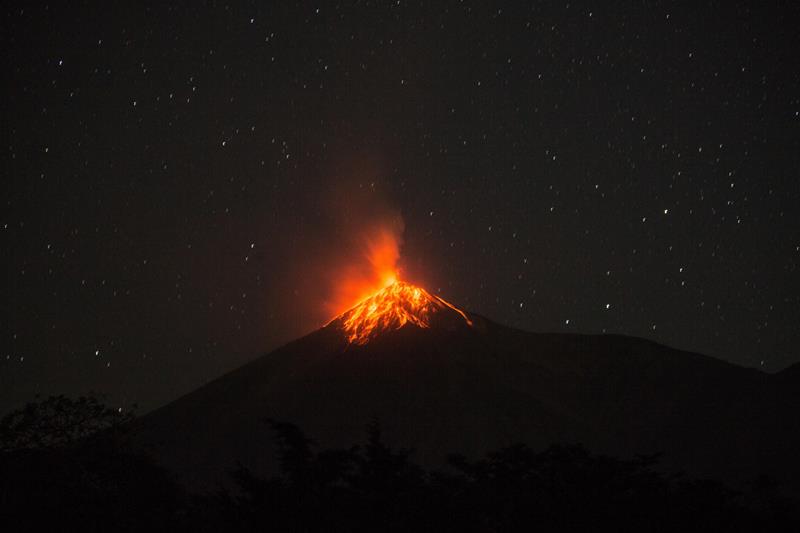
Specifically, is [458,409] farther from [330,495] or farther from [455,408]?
[330,495]

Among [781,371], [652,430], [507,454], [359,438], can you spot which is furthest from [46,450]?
[781,371]

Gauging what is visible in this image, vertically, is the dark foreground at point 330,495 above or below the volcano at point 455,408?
below

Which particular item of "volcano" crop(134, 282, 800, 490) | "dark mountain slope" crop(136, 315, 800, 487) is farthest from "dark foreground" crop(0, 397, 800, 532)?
"dark mountain slope" crop(136, 315, 800, 487)

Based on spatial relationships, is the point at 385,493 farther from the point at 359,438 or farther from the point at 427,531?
the point at 359,438

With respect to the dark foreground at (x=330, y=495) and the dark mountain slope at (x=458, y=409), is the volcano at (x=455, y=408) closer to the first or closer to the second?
the dark mountain slope at (x=458, y=409)

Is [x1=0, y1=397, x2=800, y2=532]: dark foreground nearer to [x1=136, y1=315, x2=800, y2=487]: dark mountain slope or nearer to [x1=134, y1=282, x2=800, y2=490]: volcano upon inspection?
[x1=134, y1=282, x2=800, y2=490]: volcano

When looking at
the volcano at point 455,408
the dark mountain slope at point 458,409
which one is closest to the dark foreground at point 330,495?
the volcano at point 455,408
